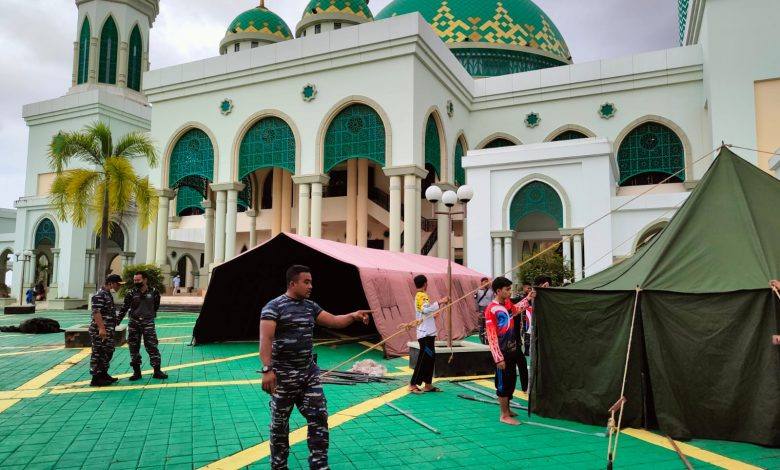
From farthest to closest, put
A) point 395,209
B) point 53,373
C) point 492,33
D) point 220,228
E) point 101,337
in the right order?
point 492,33 < point 220,228 < point 395,209 < point 53,373 < point 101,337

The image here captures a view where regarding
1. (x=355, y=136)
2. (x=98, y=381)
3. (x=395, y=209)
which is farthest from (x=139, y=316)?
(x=355, y=136)

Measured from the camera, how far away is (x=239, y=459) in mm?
4828

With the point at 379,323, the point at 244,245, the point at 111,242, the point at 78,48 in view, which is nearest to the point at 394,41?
the point at 379,323

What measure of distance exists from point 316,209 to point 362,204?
3901 mm

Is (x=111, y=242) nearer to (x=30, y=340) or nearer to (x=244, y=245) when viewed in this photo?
(x=244, y=245)

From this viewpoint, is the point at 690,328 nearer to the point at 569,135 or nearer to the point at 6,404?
the point at 6,404

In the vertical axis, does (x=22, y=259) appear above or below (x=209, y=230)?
below

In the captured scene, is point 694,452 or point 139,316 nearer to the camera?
point 694,452

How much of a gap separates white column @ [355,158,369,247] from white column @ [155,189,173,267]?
885 centimetres

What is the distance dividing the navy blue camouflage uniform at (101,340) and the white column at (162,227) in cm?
1868

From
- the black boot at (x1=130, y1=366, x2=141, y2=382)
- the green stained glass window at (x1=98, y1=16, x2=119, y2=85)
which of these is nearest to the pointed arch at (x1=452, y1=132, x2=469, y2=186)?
the black boot at (x1=130, y1=366, x2=141, y2=382)

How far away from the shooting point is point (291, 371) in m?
4.11

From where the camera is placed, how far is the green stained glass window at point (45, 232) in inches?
1223

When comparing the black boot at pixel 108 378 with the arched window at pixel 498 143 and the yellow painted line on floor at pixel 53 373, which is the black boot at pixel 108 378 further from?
the arched window at pixel 498 143
